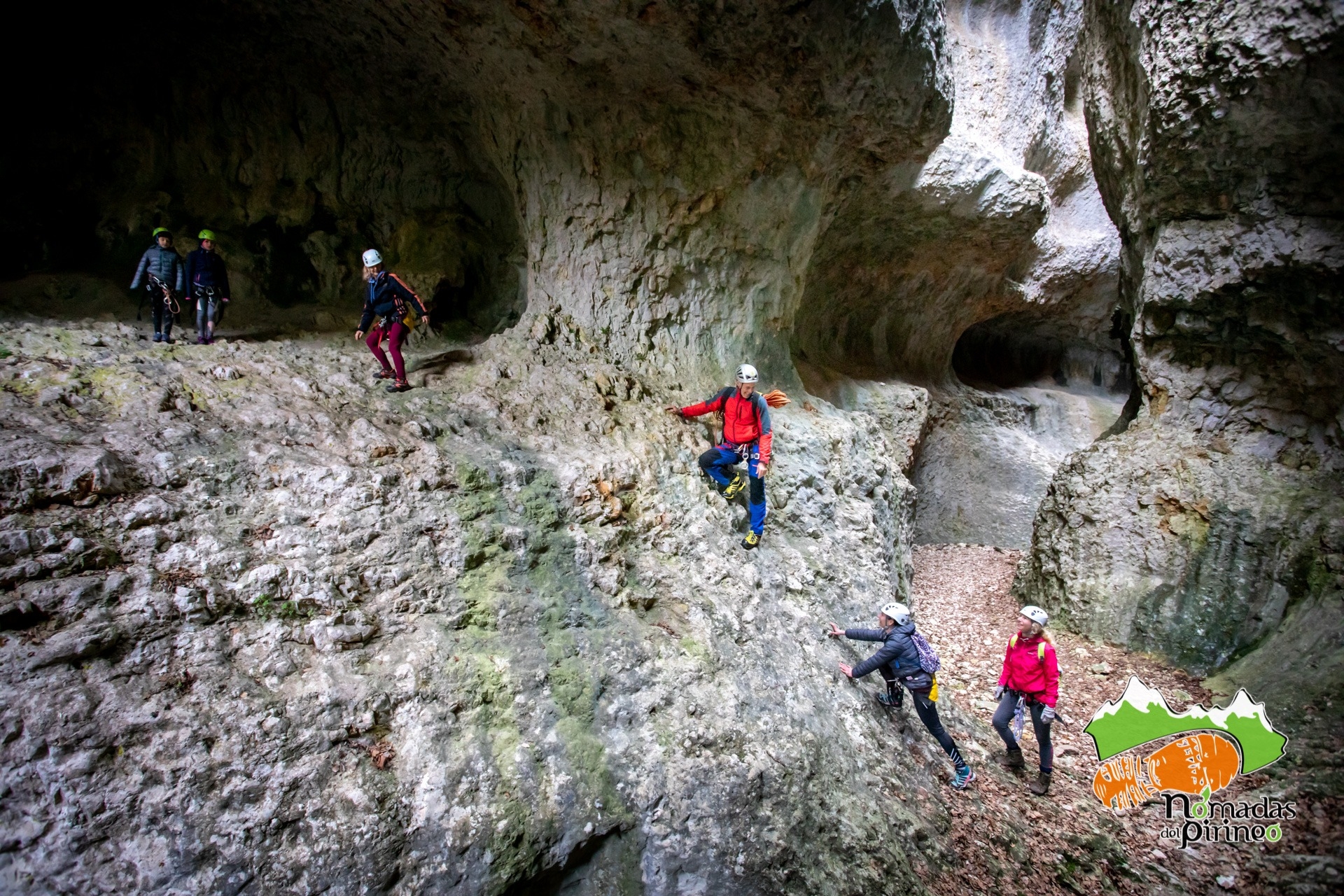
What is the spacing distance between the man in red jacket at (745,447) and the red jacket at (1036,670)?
2518 millimetres

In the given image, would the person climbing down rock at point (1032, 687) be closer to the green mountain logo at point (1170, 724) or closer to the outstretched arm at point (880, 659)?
the green mountain logo at point (1170, 724)

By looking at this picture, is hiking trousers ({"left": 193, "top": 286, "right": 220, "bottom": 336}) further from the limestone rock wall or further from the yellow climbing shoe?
the limestone rock wall

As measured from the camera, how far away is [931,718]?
5.09 metres

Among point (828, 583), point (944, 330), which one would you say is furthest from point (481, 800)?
point (944, 330)

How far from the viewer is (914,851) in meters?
4.52

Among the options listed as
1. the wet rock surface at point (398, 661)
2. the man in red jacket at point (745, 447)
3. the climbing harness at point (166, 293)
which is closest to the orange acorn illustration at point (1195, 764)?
the wet rock surface at point (398, 661)

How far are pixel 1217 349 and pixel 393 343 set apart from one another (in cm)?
998

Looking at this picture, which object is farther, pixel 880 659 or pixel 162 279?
pixel 162 279

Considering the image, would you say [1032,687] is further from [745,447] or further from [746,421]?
[746,421]

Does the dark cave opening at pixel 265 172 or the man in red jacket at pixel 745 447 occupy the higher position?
the dark cave opening at pixel 265 172

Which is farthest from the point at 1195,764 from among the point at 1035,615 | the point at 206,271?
the point at 206,271

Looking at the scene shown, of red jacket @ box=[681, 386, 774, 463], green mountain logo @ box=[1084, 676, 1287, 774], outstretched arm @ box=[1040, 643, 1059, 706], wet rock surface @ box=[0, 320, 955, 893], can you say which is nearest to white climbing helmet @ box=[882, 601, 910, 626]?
wet rock surface @ box=[0, 320, 955, 893]

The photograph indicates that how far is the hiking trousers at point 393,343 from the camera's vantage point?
610 cm

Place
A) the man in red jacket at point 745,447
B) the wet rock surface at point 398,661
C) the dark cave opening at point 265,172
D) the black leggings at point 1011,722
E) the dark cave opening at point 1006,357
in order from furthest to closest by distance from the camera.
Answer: the dark cave opening at point 1006,357
the dark cave opening at point 265,172
the man in red jacket at point 745,447
the black leggings at point 1011,722
the wet rock surface at point 398,661
